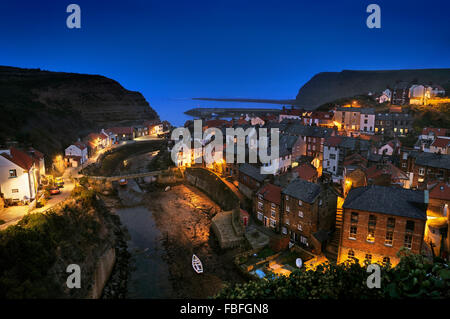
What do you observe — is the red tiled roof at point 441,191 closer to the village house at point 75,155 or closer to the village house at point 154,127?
the village house at point 75,155

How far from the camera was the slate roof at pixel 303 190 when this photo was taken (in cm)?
3322

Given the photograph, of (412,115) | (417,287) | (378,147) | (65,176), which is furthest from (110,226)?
(412,115)

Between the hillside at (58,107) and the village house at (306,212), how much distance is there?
49.9m

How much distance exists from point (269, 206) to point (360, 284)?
25.3 meters

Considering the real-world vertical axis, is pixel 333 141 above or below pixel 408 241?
above

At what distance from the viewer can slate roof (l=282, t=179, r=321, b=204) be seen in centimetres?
3322

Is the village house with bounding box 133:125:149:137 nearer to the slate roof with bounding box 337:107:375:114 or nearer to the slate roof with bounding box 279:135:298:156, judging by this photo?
the slate roof with bounding box 279:135:298:156

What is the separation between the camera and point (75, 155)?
65.9 m

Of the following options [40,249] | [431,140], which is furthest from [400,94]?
[40,249]

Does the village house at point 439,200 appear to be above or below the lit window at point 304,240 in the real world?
above

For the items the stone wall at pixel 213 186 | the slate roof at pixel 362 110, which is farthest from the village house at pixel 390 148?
the stone wall at pixel 213 186

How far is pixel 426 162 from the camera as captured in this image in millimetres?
40500

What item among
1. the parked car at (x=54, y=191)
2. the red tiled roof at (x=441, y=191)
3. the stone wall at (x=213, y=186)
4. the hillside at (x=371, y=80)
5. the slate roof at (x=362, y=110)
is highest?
the hillside at (x=371, y=80)

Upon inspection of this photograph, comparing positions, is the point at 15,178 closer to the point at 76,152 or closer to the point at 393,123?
the point at 76,152
